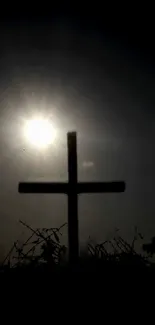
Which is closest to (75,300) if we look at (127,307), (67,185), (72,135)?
(127,307)

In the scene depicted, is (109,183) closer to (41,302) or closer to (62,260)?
(62,260)

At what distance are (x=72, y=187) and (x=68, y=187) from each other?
2.6 inches

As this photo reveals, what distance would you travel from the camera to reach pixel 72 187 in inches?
236

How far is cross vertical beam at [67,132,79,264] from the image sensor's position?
5.57 metres

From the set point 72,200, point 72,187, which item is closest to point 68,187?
point 72,187

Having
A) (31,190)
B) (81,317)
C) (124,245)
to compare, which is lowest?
(81,317)

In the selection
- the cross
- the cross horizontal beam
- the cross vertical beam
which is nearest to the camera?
the cross vertical beam

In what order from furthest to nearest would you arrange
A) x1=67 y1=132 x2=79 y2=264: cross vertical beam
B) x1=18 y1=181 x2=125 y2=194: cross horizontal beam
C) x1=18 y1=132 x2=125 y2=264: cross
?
x1=18 y1=181 x2=125 y2=194: cross horizontal beam, x1=18 y1=132 x2=125 y2=264: cross, x1=67 y1=132 x2=79 y2=264: cross vertical beam

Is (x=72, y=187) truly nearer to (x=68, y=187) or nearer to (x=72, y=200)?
(x=68, y=187)

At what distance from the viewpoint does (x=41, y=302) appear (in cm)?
384

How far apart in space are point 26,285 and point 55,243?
709 millimetres

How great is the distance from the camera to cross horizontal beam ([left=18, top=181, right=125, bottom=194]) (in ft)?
19.7

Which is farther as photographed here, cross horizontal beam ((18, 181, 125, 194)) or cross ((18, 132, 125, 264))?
cross horizontal beam ((18, 181, 125, 194))

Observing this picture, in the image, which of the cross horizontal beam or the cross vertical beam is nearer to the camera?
the cross vertical beam
